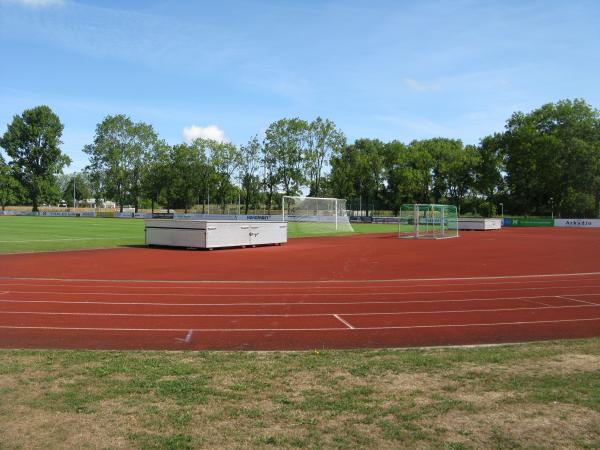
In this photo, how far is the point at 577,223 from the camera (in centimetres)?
5772

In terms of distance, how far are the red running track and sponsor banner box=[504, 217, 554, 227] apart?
4466 centimetres

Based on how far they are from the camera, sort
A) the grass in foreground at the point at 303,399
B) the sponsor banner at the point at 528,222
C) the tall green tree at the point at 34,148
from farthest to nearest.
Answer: the tall green tree at the point at 34,148 < the sponsor banner at the point at 528,222 < the grass in foreground at the point at 303,399

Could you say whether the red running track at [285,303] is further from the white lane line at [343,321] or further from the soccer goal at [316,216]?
the soccer goal at [316,216]

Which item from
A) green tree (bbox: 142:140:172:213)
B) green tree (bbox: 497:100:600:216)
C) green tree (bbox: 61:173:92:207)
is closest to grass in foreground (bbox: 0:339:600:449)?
green tree (bbox: 497:100:600:216)

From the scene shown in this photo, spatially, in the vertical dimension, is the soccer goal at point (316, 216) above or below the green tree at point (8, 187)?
below

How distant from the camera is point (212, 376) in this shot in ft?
18.3

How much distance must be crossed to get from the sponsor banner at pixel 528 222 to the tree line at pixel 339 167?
10.8 meters

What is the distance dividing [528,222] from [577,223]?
16.8 feet

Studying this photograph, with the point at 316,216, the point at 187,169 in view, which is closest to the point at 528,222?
the point at 316,216

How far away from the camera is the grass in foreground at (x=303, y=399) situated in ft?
13.4

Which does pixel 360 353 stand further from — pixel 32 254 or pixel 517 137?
pixel 517 137

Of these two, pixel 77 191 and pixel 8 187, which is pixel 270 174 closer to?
pixel 8 187

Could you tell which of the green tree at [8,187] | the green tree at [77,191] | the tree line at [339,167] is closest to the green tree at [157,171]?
the tree line at [339,167]

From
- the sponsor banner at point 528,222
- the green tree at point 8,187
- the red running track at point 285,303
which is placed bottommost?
the red running track at point 285,303
